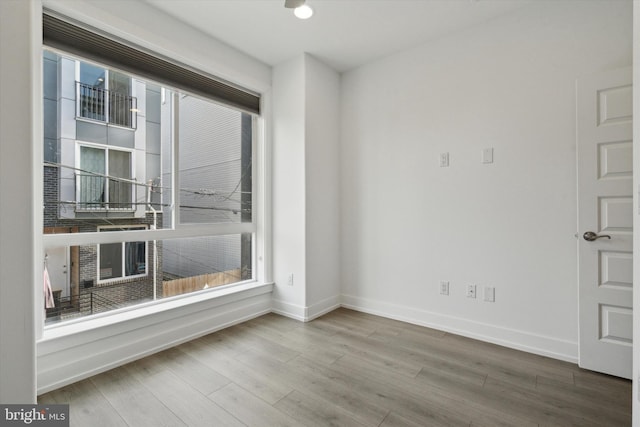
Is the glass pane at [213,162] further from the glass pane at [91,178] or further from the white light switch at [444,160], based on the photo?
the white light switch at [444,160]

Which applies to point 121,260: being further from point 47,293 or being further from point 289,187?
point 289,187

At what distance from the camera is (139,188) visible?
8.21 feet

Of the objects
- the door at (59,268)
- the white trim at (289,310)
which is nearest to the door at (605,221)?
the white trim at (289,310)

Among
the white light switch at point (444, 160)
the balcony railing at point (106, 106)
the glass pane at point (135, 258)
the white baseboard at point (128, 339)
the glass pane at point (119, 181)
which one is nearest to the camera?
the white baseboard at point (128, 339)

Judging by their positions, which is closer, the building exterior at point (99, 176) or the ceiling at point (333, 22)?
the building exterior at point (99, 176)

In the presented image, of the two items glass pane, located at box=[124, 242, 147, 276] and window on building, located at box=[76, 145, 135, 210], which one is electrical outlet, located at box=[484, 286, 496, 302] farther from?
window on building, located at box=[76, 145, 135, 210]

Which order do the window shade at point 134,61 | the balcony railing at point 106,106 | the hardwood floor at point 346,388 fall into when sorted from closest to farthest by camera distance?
1. the hardwood floor at point 346,388
2. the window shade at point 134,61
3. the balcony railing at point 106,106

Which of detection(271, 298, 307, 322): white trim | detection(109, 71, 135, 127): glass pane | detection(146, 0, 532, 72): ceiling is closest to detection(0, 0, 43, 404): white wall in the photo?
detection(109, 71, 135, 127): glass pane

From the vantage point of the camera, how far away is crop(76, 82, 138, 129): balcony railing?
221 centimetres

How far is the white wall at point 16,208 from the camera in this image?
124 cm

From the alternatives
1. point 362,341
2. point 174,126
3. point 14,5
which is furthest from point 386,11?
point 362,341

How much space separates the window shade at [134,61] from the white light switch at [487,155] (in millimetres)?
2375

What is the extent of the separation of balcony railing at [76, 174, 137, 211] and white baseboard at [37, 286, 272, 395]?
0.88m

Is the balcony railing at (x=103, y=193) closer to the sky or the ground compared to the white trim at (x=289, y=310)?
closer to the sky
